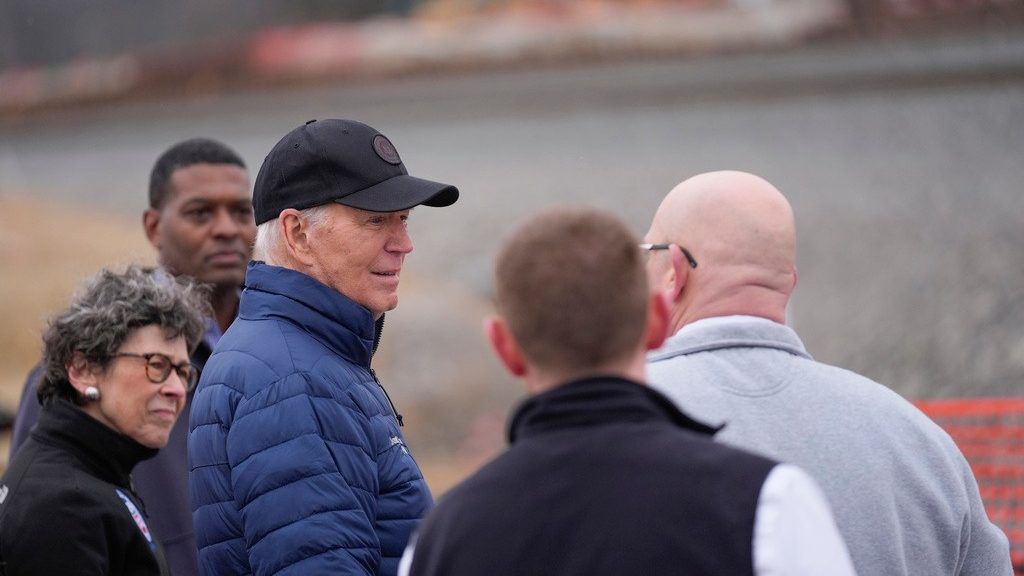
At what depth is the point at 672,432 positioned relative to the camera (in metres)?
1.60

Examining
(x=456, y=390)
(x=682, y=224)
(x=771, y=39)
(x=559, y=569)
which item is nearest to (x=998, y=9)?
(x=771, y=39)

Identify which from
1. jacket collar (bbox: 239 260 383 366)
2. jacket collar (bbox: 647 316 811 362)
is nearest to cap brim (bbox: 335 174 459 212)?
jacket collar (bbox: 239 260 383 366)

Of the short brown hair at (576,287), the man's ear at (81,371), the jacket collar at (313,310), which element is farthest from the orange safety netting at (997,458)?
the short brown hair at (576,287)

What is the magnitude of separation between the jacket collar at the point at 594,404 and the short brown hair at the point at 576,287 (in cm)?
3

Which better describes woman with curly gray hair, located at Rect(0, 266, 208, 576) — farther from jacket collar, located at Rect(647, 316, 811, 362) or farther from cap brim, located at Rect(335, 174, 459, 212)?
jacket collar, located at Rect(647, 316, 811, 362)

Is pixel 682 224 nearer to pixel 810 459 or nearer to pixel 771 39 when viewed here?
pixel 810 459

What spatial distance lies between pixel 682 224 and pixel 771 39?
13.5 meters

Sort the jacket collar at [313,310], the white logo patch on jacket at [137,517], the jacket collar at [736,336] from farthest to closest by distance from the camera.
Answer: the white logo patch on jacket at [137,517]
the jacket collar at [313,310]
the jacket collar at [736,336]

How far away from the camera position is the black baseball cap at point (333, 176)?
2.58 meters

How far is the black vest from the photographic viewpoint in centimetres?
152

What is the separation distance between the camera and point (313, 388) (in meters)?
2.38

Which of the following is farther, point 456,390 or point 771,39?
point 771,39

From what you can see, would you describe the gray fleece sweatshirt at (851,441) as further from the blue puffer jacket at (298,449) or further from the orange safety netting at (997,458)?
the orange safety netting at (997,458)

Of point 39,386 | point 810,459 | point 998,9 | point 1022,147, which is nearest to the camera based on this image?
point 810,459
